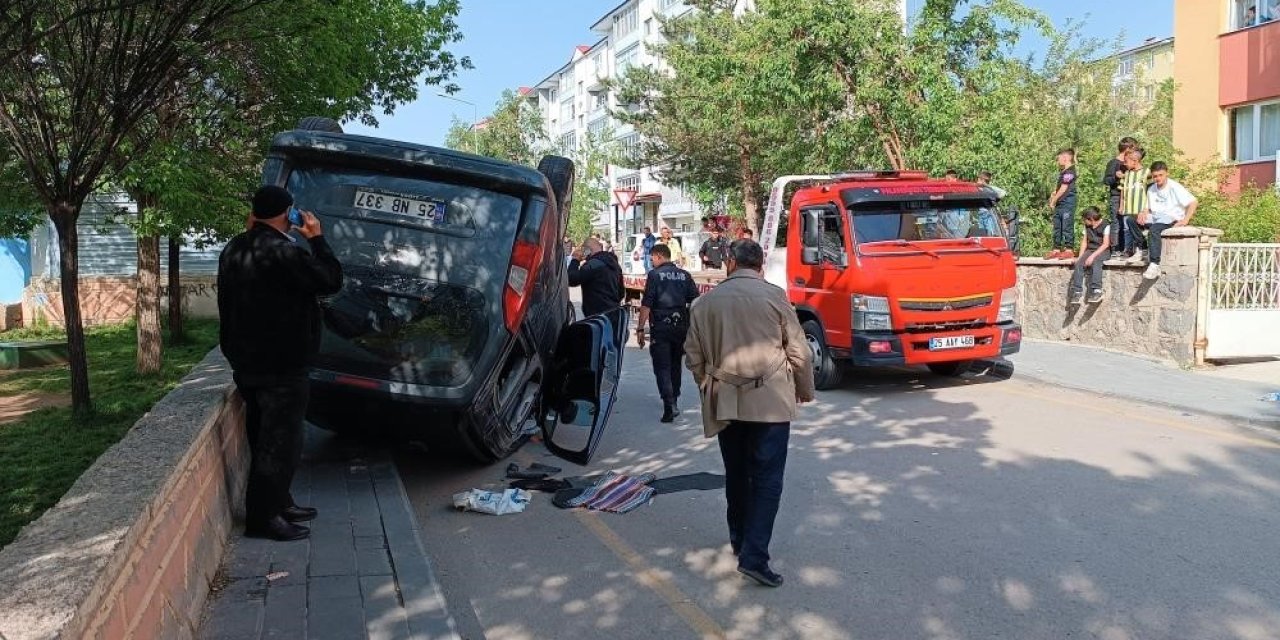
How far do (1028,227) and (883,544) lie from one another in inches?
555

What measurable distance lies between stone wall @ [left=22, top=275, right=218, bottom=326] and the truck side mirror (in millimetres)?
13999

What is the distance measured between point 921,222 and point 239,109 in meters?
8.08

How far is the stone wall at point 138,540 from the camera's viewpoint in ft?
8.89

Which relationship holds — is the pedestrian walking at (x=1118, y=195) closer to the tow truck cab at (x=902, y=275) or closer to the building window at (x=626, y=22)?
the tow truck cab at (x=902, y=275)

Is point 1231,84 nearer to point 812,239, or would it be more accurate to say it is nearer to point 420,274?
point 812,239

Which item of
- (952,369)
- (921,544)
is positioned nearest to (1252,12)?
(952,369)

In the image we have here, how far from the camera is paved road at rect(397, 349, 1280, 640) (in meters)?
4.56

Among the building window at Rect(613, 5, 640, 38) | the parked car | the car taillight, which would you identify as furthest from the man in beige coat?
the building window at Rect(613, 5, 640, 38)

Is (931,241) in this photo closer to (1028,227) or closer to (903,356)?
(903,356)

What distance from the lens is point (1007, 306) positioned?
36.7 feet

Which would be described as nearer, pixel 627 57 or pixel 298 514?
pixel 298 514

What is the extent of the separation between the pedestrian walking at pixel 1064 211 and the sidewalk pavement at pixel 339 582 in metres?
11.6

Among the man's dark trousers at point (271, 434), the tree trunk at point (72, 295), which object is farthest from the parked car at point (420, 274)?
the tree trunk at point (72, 295)

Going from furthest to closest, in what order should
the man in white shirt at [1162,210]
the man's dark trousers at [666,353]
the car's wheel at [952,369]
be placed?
the man in white shirt at [1162,210] < the car's wheel at [952,369] < the man's dark trousers at [666,353]
